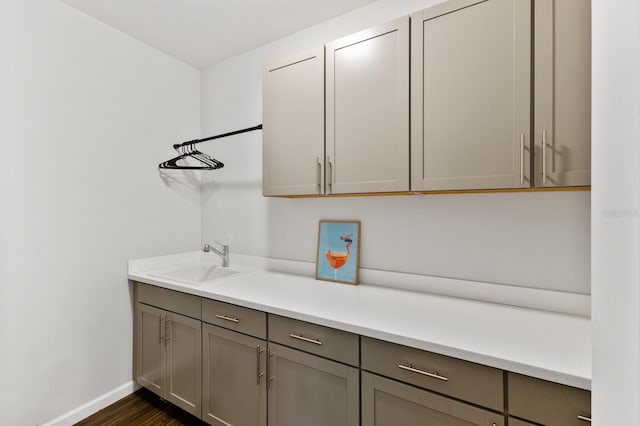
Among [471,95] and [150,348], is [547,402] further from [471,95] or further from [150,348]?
[150,348]

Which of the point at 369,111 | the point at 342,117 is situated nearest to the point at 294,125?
the point at 342,117

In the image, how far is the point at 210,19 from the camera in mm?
1983

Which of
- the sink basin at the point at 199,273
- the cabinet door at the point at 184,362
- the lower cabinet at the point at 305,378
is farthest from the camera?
the sink basin at the point at 199,273

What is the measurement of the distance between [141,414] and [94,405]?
0.30 meters

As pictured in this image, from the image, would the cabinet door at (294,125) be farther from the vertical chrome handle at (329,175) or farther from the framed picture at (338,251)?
the framed picture at (338,251)

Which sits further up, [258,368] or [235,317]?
[235,317]

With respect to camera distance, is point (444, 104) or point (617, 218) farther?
point (444, 104)

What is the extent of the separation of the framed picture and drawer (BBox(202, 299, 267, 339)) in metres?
0.58

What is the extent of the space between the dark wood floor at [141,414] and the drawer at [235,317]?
76 cm

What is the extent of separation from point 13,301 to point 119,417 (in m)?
0.95

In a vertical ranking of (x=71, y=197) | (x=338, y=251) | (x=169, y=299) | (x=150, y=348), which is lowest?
(x=150, y=348)

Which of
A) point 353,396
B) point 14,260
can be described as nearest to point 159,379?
point 14,260

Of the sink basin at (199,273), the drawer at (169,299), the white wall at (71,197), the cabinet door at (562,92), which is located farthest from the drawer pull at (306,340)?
the white wall at (71,197)

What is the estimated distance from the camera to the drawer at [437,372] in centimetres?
99
